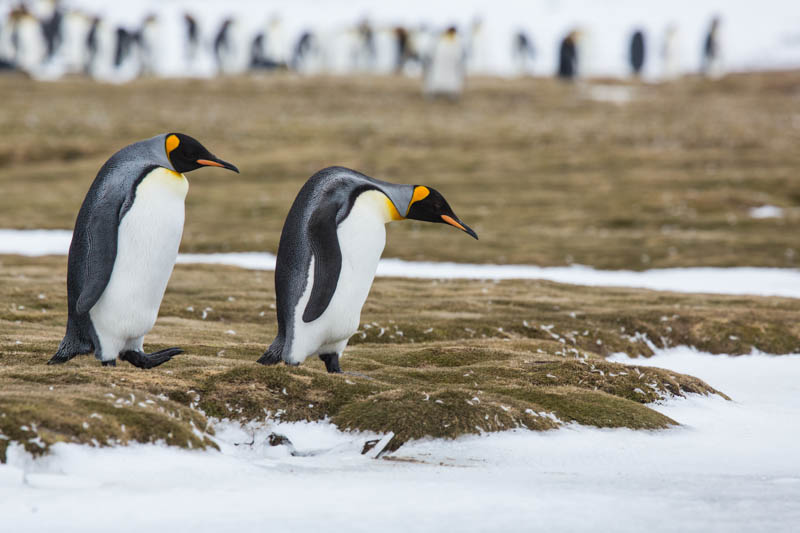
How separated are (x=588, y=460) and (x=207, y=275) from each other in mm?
9360

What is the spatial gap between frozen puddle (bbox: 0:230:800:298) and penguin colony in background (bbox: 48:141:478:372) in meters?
8.58

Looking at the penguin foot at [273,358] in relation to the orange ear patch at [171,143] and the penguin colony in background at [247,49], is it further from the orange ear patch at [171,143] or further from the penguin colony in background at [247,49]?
the penguin colony in background at [247,49]

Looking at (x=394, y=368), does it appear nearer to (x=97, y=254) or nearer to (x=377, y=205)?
(x=377, y=205)

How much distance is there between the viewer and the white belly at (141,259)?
822 cm

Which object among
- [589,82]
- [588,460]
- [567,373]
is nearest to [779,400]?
[567,373]

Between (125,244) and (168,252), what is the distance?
0.36 metres

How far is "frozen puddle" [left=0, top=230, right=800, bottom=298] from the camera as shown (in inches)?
683

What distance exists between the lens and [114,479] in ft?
21.4

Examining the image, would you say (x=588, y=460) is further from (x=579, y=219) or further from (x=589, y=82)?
(x=589, y=82)

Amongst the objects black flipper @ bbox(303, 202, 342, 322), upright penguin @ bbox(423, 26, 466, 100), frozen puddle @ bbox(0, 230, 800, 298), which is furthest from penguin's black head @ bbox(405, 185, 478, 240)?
upright penguin @ bbox(423, 26, 466, 100)

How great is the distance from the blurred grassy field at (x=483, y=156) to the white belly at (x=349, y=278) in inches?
453

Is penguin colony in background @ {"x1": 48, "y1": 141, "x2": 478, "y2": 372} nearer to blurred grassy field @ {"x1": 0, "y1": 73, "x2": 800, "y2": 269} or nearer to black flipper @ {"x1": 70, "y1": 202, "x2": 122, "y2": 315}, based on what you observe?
black flipper @ {"x1": 70, "y1": 202, "x2": 122, "y2": 315}

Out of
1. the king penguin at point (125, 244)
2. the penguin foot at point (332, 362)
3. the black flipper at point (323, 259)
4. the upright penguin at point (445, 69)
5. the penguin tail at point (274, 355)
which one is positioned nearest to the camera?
the king penguin at point (125, 244)

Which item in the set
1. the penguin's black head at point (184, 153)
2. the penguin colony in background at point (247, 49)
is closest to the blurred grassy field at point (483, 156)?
the penguin colony in background at point (247, 49)
